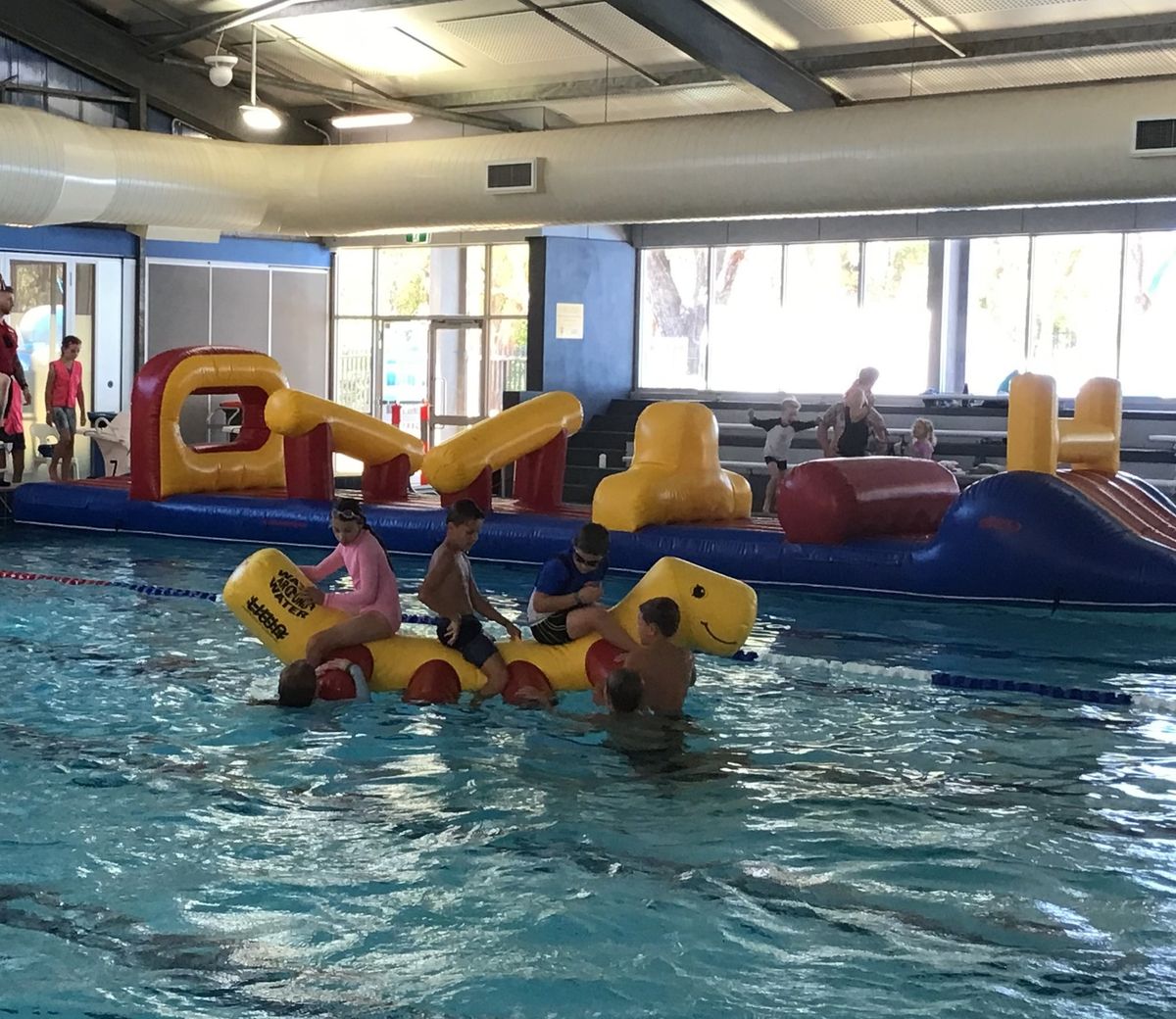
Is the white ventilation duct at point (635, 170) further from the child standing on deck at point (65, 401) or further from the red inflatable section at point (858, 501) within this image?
the red inflatable section at point (858, 501)

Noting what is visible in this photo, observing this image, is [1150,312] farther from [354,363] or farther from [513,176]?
[354,363]

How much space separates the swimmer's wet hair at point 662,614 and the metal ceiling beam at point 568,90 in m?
9.39

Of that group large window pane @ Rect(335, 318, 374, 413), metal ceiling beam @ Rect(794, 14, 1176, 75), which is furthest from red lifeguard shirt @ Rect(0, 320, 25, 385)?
large window pane @ Rect(335, 318, 374, 413)

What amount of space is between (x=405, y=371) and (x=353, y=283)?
4.69 ft

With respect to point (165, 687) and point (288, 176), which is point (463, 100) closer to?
point (288, 176)

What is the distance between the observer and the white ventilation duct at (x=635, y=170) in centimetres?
1126

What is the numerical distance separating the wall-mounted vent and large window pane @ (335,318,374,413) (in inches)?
483

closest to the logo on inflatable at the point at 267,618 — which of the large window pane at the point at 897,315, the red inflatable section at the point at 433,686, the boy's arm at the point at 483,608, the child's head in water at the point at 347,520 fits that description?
the child's head in water at the point at 347,520

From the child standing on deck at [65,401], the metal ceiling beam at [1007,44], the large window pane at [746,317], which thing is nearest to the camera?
the metal ceiling beam at [1007,44]

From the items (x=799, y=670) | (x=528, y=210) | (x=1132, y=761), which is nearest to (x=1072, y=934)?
(x=1132, y=761)

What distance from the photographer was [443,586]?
6477mm

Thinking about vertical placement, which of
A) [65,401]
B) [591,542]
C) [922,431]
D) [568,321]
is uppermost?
[568,321]

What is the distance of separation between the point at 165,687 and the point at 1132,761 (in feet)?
13.5

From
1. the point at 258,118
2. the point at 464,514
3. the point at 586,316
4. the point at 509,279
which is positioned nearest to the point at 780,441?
the point at 586,316
